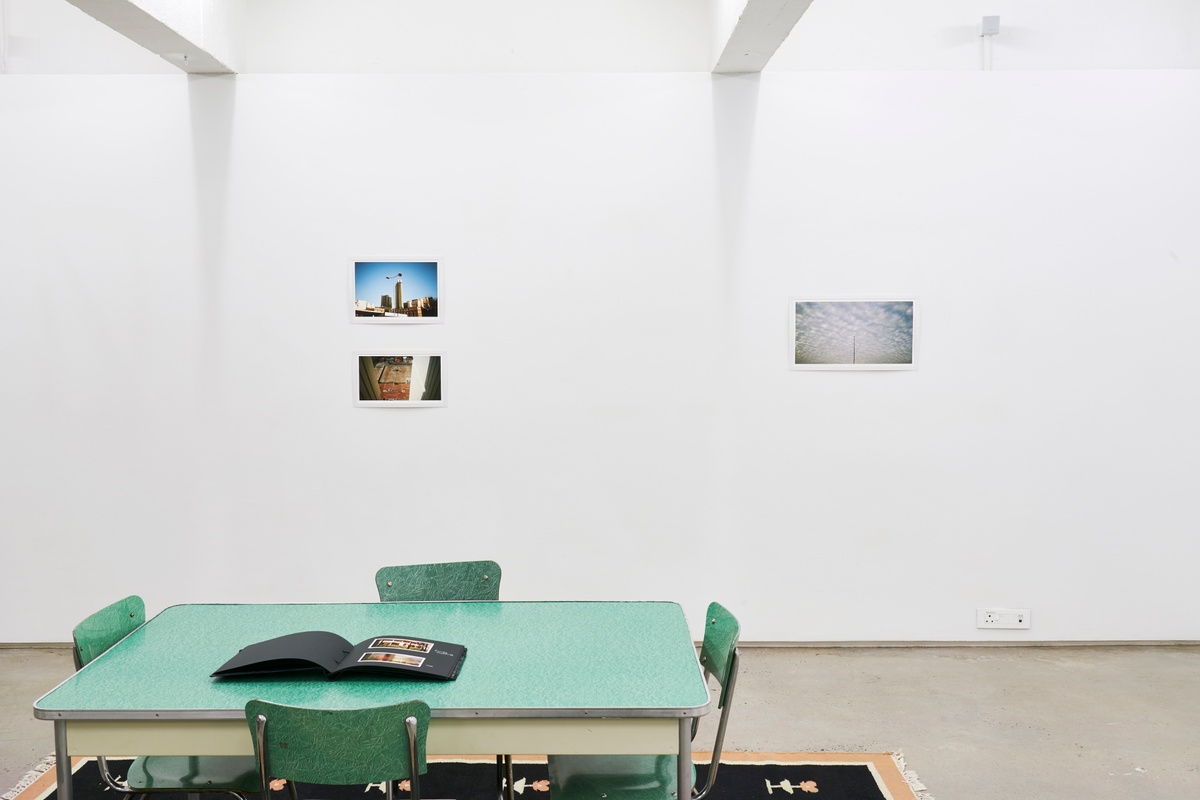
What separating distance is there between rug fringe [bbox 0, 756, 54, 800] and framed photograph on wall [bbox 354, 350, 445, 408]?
6.24 ft

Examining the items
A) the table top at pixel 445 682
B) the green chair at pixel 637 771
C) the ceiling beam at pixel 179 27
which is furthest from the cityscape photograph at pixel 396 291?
the green chair at pixel 637 771

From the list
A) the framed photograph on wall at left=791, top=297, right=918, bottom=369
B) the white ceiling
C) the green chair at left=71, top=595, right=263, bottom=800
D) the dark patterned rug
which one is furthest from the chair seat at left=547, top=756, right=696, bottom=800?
the white ceiling

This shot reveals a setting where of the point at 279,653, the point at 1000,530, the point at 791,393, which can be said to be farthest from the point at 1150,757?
the point at 279,653

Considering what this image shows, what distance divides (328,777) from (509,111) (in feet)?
10.8

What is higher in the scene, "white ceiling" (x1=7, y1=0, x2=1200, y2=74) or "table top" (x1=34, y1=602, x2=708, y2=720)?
"white ceiling" (x1=7, y1=0, x2=1200, y2=74)

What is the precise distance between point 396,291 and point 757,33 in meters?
2.04

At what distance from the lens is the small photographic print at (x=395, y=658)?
2.09m

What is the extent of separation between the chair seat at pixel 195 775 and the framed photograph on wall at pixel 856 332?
2.99 metres

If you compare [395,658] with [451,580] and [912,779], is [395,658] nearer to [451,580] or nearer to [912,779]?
[451,580]

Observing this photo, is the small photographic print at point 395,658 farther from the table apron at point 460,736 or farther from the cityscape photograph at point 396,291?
the cityscape photograph at point 396,291

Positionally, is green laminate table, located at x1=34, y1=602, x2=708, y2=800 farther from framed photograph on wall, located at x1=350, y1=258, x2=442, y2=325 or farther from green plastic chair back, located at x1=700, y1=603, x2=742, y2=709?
framed photograph on wall, located at x1=350, y1=258, x2=442, y2=325

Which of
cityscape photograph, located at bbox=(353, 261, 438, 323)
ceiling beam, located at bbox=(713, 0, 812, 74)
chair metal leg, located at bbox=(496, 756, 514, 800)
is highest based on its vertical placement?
ceiling beam, located at bbox=(713, 0, 812, 74)

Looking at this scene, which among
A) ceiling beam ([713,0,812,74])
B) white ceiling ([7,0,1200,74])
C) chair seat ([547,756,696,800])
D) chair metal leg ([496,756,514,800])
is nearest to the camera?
chair seat ([547,756,696,800])

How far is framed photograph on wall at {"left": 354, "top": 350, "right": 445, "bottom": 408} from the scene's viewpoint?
14.1ft
